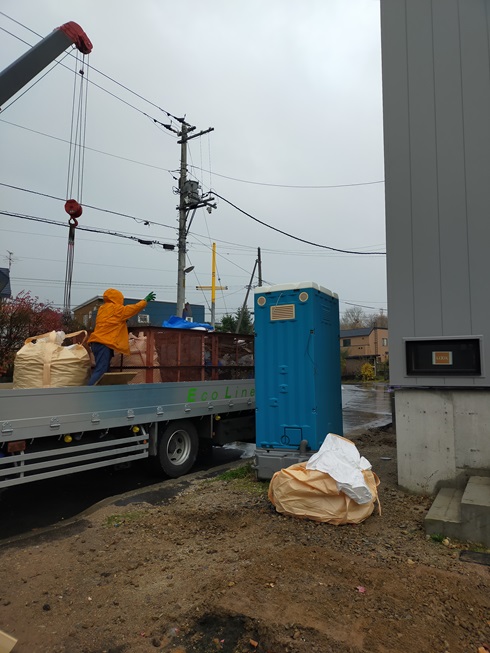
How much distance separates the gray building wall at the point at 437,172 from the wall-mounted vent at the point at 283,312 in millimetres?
1251

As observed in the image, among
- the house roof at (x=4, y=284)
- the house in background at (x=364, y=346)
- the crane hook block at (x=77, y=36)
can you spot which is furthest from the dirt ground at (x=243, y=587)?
the house in background at (x=364, y=346)

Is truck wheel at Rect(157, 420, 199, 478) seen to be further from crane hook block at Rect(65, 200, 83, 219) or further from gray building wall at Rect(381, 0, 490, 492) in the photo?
crane hook block at Rect(65, 200, 83, 219)

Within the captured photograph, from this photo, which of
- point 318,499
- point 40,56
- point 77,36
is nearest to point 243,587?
point 318,499

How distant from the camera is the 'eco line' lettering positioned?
7.27 meters

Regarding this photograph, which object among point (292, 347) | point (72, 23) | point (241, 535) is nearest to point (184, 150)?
point (72, 23)

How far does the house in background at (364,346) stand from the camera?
57.9m

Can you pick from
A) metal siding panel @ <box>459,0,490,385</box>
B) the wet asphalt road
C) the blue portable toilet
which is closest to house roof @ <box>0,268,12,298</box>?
the wet asphalt road

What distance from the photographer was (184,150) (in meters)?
18.5

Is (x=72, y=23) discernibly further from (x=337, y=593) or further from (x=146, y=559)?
(x=337, y=593)

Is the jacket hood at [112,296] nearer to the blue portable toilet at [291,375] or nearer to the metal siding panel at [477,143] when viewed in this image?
the blue portable toilet at [291,375]

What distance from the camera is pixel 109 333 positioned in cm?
631

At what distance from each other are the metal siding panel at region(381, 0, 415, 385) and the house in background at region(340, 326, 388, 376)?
172ft

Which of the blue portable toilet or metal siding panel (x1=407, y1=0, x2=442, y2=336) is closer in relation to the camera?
metal siding panel (x1=407, y1=0, x2=442, y2=336)

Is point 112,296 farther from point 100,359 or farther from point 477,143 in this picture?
point 477,143
